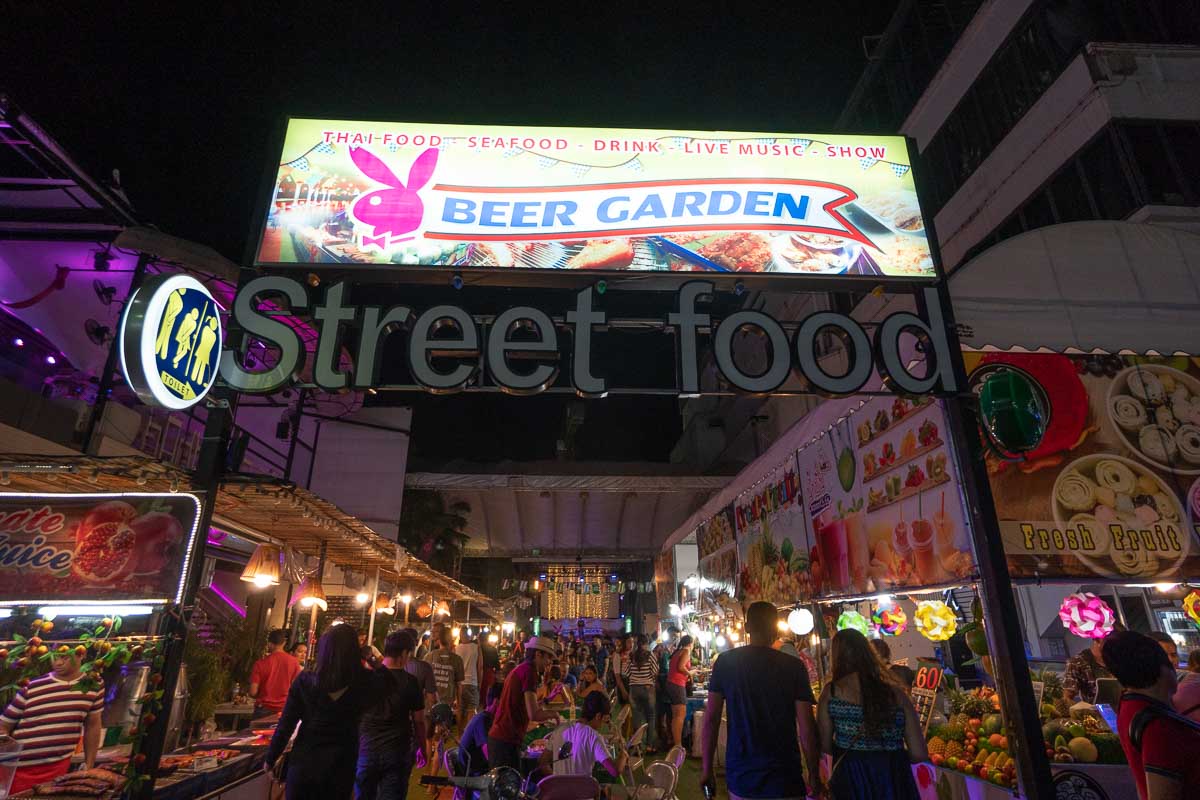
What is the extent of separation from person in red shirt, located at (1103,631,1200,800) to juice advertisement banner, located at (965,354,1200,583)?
1.94 metres

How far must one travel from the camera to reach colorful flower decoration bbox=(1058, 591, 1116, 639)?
529 cm

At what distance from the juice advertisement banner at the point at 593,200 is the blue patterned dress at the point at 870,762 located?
3636mm

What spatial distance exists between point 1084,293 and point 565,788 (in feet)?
20.4

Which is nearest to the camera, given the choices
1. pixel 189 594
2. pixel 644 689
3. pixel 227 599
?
pixel 189 594

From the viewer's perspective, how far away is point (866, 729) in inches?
132

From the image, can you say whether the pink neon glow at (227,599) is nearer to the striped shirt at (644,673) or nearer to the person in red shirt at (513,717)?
the striped shirt at (644,673)

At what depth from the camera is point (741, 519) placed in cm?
1070

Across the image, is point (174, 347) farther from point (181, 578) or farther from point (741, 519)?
point (741, 519)

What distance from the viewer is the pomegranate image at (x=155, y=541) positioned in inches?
169

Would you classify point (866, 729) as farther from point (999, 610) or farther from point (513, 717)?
point (513, 717)

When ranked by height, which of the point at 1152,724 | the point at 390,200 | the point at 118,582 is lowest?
the point at 1152,724

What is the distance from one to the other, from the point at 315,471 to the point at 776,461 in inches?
507

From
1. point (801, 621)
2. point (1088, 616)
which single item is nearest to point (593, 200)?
point (801, 621)

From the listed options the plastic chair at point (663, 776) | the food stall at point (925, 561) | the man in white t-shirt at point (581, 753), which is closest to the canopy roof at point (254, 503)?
the man in white t-shirt at point (581, 753)
